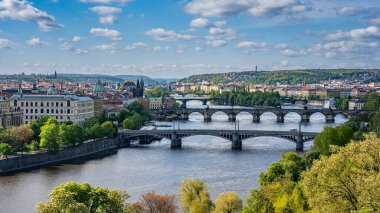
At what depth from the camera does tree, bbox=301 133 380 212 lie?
13.9 meters

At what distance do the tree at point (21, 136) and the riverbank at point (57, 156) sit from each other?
86.7 inches

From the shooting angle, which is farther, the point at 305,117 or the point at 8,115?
the point at 305,117

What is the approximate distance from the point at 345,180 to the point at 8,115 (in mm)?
43404

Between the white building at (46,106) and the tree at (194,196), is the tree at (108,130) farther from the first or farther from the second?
the tree at (194,196)

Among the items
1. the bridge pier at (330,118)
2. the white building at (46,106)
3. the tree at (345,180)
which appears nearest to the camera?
the tree at (345,180)

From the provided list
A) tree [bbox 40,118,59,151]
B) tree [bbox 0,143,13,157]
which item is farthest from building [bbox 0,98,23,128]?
tree [bbox 0,143,13,157]

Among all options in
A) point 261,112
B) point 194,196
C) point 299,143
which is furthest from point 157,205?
point 261,112

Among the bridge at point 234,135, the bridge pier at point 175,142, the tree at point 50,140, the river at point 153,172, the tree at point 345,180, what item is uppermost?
the tree at point 345,180

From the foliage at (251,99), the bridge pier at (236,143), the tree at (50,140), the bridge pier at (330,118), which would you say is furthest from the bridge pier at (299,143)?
the foliage at (251,99)

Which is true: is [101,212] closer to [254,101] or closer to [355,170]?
[355,170]

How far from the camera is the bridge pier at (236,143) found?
52469 mm

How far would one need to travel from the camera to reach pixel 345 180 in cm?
1500

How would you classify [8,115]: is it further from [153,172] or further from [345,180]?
[345,180]

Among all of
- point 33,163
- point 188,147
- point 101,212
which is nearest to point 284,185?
point 101,212
